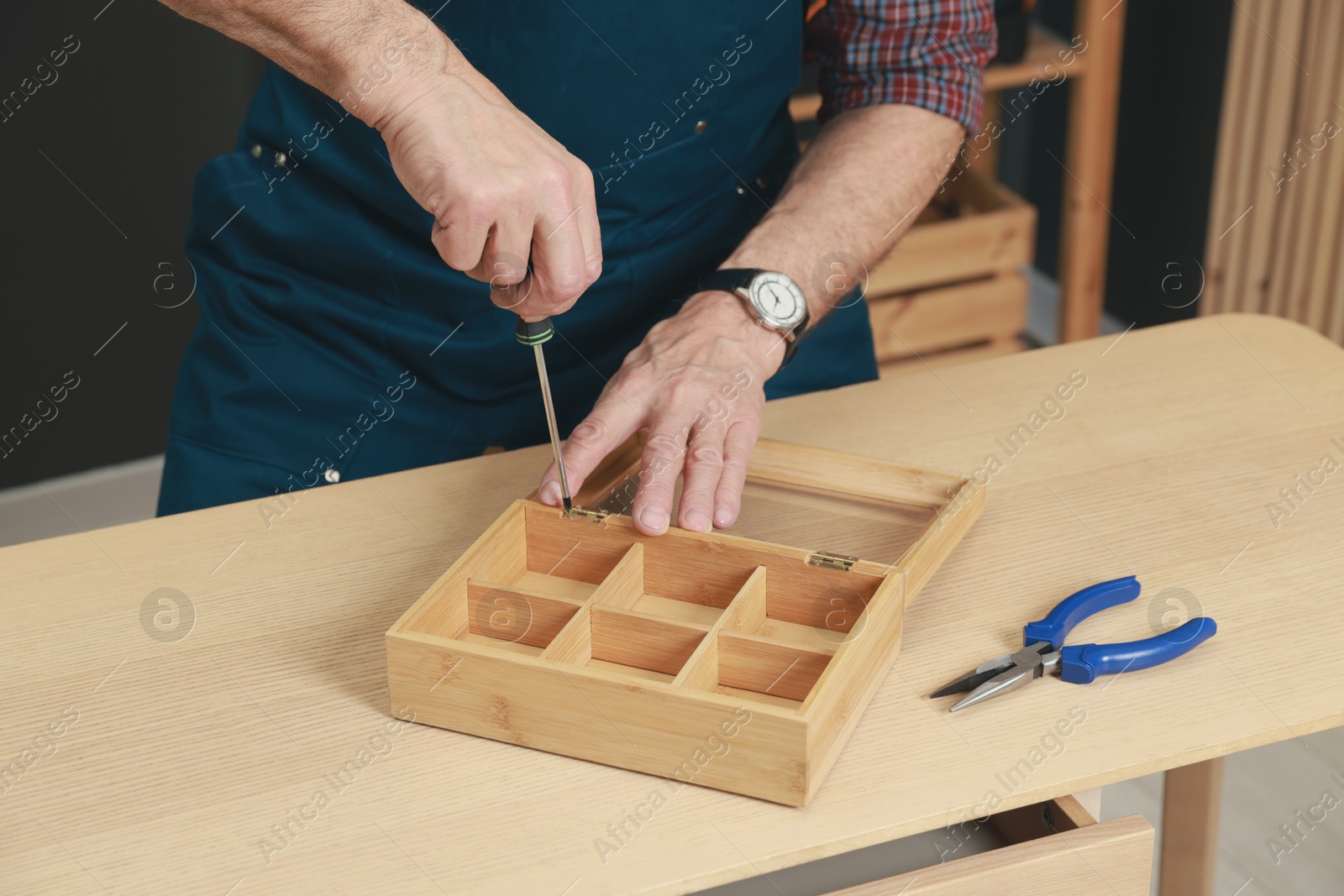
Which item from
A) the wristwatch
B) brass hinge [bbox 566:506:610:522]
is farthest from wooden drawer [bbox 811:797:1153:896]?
the wristwatch

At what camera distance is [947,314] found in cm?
297

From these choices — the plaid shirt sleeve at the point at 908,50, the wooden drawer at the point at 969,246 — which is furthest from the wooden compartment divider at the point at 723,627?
the wooden drawer at the point at 969,246

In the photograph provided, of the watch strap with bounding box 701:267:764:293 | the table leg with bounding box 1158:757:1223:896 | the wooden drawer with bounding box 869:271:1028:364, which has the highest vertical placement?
the watch strap with bounding box 701:267:764:293

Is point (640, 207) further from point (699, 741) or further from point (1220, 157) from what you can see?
point (1220, 157)

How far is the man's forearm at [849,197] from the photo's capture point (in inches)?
59.2

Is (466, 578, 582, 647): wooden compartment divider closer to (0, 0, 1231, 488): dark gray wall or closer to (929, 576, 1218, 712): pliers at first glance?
(929, 576, 1218, 712): pliers

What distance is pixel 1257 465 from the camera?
1.30 metres

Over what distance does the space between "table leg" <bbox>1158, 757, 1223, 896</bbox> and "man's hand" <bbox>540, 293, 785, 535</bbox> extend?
610mm

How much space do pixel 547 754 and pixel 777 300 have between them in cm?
62

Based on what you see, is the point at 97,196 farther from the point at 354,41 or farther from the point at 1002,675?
the point at 1002,675

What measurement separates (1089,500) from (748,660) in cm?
43

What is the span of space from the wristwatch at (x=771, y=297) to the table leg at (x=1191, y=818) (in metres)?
0.61

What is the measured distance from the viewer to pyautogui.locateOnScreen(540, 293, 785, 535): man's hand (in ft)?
3.85

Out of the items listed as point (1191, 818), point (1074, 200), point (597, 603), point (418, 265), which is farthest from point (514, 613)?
point (1074, 200)
